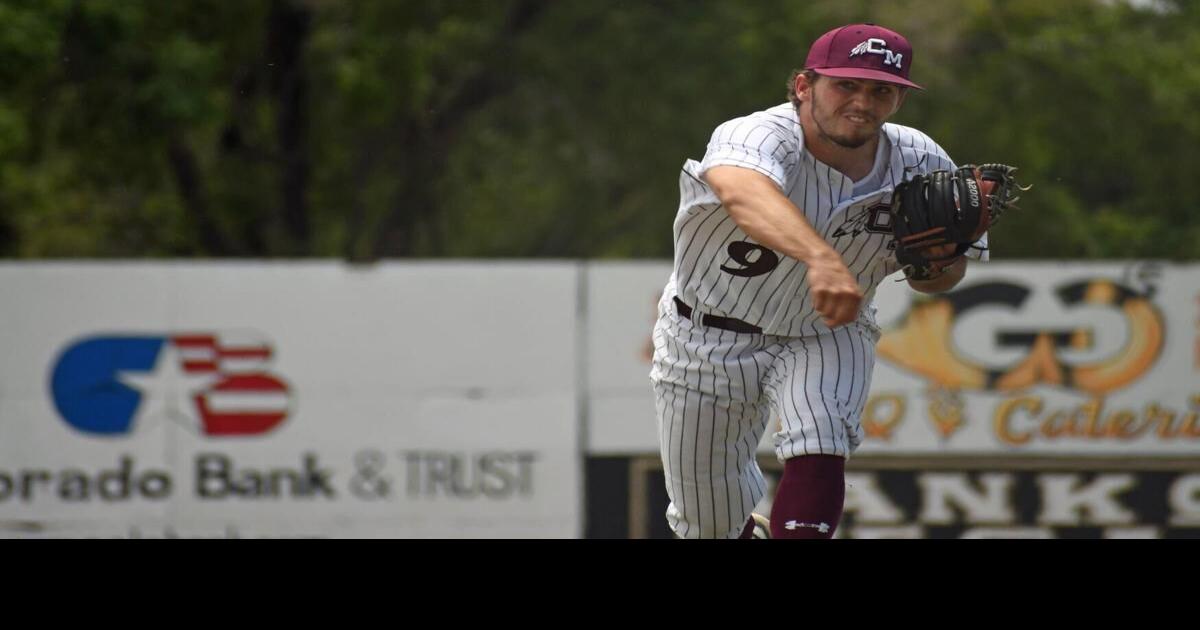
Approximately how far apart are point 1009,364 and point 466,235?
1229 cm

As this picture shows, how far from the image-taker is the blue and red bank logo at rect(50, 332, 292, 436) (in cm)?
908

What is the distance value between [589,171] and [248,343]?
31.1 ft

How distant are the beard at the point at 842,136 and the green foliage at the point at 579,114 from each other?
445 inches

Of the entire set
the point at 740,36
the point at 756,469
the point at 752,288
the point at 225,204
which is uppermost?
the point at 740,36

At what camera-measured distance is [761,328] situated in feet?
14.3

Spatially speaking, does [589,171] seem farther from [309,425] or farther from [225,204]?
[309,425]

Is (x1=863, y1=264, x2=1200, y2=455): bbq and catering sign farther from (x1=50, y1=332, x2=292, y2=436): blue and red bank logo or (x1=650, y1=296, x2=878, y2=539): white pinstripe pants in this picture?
(x1=650, y1=296, x2=878, y2=539): white pinstripe pants

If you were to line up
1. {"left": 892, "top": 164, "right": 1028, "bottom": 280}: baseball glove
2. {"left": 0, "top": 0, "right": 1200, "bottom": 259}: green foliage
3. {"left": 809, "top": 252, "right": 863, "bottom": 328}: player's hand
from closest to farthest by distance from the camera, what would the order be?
{"left": 809, "top": 252, "right": 863, "bottom": 328}: player's hand
{"left": 892, "top": 164, "right": 1028, "bottom": 280}: baseball glove
{"left": 0, "top": 0, "right": 1200, "bottom": 259}: green foliage

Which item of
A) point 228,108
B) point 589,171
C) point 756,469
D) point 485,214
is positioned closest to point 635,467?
point 756,469

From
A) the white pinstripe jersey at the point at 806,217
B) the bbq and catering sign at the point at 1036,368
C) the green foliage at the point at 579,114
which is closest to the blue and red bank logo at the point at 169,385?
the bbq and catering sign at the point at 1036,368

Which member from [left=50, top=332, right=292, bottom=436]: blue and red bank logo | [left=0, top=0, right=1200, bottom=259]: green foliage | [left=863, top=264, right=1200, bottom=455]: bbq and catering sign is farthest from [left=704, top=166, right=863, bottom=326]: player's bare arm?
[left=0, top=0, right=1200, bottom=259]: green foliage

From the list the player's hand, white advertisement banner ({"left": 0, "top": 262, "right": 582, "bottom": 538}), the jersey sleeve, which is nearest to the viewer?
the player's hand

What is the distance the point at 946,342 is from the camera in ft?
30.1

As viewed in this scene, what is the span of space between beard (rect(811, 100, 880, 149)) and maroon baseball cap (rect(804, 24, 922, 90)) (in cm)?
13
